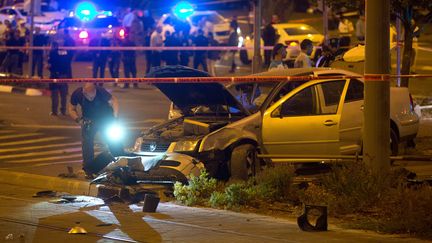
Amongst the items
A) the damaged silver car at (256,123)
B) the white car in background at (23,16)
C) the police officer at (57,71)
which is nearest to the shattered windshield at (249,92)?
the damaged silver car at (256,123)

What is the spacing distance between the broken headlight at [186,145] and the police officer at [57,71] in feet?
28.9

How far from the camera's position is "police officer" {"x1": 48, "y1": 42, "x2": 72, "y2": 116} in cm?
2059

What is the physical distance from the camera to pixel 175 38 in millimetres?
27547

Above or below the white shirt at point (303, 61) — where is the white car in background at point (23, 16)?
above

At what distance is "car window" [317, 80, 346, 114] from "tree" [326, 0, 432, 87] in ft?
10.2

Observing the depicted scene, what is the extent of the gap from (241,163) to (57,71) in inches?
387

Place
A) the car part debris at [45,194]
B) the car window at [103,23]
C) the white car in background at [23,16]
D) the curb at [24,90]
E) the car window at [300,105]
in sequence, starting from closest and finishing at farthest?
1. the car part debris at [45,194]
2. the car window at [300,105]
3. the curb at [24,90]
4. the car window at [103,23]
5. the white car in background at [23,16]

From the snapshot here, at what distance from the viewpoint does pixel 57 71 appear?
21.0 m

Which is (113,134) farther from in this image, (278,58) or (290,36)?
(290,36)

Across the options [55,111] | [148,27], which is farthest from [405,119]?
[148,27]

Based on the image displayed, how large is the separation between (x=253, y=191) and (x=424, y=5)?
21.4ft

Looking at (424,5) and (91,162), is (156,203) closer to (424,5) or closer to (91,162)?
(91,162)

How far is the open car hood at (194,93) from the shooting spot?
1258cm

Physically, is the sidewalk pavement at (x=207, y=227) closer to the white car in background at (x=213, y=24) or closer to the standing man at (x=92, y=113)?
the standing man at (x=92, y=113)
